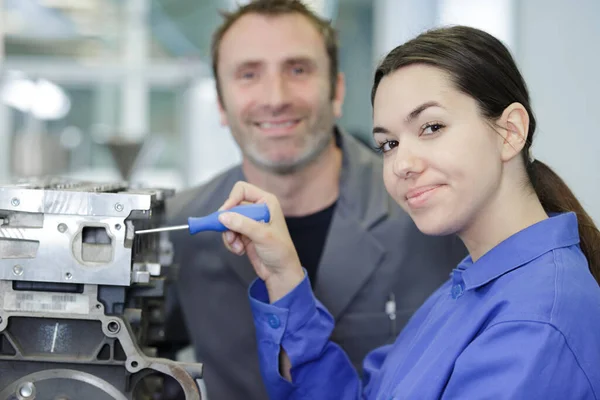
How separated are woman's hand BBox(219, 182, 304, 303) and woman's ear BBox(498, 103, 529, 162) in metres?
0.43

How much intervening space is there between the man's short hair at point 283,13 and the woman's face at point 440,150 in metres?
0.82

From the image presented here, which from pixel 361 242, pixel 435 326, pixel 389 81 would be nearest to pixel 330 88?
pixel 361 242

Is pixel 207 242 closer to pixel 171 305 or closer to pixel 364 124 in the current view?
pixel 171 305

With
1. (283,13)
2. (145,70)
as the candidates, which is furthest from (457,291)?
(145,70)

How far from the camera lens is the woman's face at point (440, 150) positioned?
3.05 feet

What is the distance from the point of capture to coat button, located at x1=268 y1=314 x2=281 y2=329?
1.24 metres

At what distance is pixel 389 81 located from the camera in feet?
3.35

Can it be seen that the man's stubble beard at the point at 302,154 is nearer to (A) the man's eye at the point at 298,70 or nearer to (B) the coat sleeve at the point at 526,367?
(A) the man's eye at the point at 298,70

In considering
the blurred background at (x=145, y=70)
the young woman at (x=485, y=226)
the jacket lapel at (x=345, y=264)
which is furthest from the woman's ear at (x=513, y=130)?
the blurred background at (x=145, y=70)

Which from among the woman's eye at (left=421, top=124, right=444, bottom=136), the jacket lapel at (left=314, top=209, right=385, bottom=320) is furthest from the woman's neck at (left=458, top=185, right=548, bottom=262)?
the jacket lapel at (left=314, top=209, right=385, bottom=320)

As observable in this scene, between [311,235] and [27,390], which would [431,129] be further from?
[311,235]

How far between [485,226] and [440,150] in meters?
0.14

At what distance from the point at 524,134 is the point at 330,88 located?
87cm

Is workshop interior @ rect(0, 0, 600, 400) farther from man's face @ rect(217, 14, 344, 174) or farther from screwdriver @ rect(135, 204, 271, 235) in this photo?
man's face @ rect(217, 14, 344, 174)
